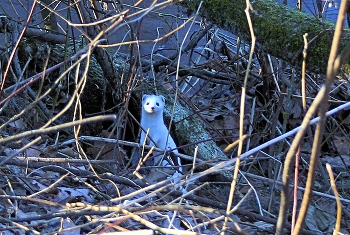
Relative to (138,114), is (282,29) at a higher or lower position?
higher

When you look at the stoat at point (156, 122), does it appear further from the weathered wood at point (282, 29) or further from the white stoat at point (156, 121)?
the weathered wood at point (282, 29)

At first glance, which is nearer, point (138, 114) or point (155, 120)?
point (155, 120)

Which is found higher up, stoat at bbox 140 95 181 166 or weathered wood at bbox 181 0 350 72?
weathered wood at bbox 181 0 350 72

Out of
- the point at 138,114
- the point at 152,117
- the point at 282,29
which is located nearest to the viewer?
the point at 282,29

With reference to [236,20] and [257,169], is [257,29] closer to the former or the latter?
[236,20]

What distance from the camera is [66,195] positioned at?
3492 mm

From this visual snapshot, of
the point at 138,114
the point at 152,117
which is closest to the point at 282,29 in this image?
the point at 152,117

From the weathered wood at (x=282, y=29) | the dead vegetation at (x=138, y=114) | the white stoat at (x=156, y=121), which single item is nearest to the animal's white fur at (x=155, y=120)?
the white stoat at (x=156, y=121)

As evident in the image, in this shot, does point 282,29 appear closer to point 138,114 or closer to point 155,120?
point 155,120

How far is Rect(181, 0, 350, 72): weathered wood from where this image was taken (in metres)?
3.49

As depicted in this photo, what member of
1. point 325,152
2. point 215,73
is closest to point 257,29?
point 215,73

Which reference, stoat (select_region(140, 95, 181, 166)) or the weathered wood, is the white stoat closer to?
stoat (select_region(140, 95, 181, 166))

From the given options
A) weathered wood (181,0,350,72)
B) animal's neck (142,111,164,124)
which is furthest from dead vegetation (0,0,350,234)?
weathered wood (181,0,350,72)

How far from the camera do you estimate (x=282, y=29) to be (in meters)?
3.62
